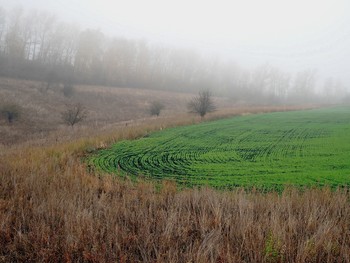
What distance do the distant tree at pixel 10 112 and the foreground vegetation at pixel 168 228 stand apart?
964 inches

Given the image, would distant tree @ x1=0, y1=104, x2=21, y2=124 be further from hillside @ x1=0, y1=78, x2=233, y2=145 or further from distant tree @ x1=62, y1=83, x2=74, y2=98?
distant tree @ x1=62, y1=83, x2=74, y2=98

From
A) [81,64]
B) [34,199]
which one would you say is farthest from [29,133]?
[81,64]

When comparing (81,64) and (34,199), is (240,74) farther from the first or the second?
(34,199)

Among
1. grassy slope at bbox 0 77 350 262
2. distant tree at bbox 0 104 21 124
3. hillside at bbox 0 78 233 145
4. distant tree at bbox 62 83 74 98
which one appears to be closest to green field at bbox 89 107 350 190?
grassy slope at bbox 0 77 350 262

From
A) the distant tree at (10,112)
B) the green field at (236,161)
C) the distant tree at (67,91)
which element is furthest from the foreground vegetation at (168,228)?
the distant tree at (67,91)

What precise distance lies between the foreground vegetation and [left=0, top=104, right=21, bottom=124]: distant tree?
2448 cm

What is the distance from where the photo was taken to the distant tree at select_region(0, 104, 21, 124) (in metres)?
25.6

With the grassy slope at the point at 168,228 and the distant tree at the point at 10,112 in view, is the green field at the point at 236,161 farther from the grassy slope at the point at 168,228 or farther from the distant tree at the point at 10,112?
the distant tree at the point at 10,112

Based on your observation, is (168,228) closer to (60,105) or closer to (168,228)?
(168,228)

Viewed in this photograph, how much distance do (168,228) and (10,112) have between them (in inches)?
1106

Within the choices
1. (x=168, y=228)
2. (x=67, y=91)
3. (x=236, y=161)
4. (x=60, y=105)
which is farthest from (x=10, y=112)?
(x=168, y=228)

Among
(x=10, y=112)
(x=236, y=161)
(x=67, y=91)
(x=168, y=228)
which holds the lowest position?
(x=10, y=112)

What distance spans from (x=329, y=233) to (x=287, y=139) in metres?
10.4

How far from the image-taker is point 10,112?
84.4 feet
